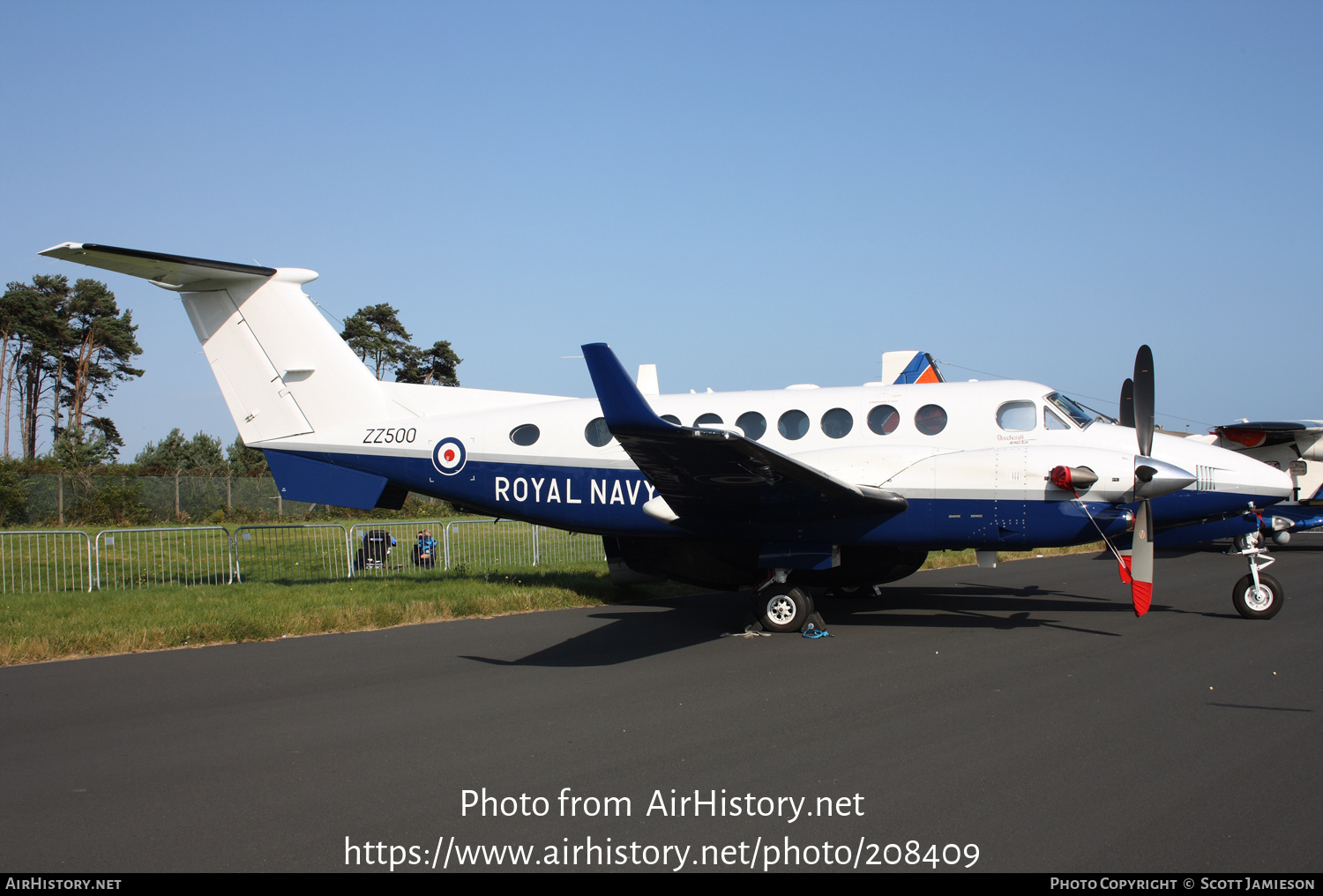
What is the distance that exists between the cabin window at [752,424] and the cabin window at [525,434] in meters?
2.72

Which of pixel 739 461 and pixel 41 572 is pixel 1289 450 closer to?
pixel 739 461

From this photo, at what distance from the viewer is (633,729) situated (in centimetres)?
568

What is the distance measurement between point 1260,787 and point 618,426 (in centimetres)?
494

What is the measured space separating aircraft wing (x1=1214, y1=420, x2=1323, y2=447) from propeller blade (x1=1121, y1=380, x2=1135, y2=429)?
999 cm

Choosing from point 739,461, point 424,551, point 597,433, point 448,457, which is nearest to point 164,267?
point 448,457

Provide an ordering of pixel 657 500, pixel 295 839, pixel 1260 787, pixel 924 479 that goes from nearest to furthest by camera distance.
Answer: pixel 295 839 < pixel 1260 787 < pixel 924 479 < pixel 657 500

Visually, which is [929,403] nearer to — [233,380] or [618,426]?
[618,426]

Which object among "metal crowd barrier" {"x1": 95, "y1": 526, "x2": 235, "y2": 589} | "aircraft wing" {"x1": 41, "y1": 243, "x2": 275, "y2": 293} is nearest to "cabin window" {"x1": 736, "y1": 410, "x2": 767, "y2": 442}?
"aircraft wing" {"x1": 41, "y1": 243, "x2": 275, "y2": 293}

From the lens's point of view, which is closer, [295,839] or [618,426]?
[295,839]

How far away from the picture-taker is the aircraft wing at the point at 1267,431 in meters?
17.8

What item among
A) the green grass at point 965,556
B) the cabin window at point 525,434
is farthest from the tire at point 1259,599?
the cabin window at point 525,434

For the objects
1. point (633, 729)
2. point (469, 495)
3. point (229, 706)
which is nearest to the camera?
point (633, 729)

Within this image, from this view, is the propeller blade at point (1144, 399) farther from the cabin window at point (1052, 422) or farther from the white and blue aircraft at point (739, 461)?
the cabin window at point (1052, 422)

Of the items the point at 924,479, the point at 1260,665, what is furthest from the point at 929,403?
the point at 1260,665
